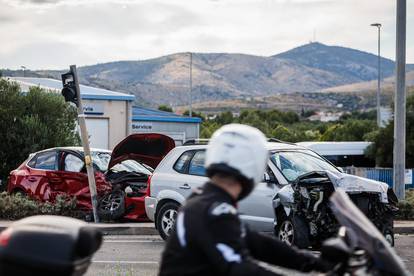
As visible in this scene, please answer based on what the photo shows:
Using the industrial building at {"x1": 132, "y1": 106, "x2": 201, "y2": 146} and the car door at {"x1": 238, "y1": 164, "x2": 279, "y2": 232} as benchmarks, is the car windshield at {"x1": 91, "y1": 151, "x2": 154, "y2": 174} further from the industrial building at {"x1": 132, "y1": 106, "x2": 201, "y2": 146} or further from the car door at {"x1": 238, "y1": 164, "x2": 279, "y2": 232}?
the industrial building at {"x1": 132, "y1": 106, "x2": 201, "y2": 146}

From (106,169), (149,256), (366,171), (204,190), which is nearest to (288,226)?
(149,256)

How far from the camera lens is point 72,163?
16.9m

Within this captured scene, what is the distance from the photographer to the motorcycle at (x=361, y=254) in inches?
138

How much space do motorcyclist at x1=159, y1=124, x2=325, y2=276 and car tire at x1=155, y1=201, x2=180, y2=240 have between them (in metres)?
9.12

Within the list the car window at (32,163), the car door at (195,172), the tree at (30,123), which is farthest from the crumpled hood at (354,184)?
the tree at (30,123)

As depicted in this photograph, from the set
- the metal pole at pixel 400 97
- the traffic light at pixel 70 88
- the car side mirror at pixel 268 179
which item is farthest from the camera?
the metal pole at pixel 400 97

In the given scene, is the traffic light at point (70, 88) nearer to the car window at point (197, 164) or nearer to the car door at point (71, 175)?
the car door at point (71, 175)

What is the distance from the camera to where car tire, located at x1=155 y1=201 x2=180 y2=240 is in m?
12.8

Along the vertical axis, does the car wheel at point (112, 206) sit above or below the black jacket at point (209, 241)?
below

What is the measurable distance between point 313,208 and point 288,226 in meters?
0.44

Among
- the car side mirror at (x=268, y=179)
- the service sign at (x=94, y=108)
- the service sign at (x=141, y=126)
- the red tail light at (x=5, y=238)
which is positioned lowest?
the car side mirror at (x=268, y=179)

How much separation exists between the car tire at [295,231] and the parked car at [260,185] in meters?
0.01

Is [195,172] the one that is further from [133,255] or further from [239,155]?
[239,155]

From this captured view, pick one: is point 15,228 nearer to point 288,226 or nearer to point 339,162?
point 288,226
